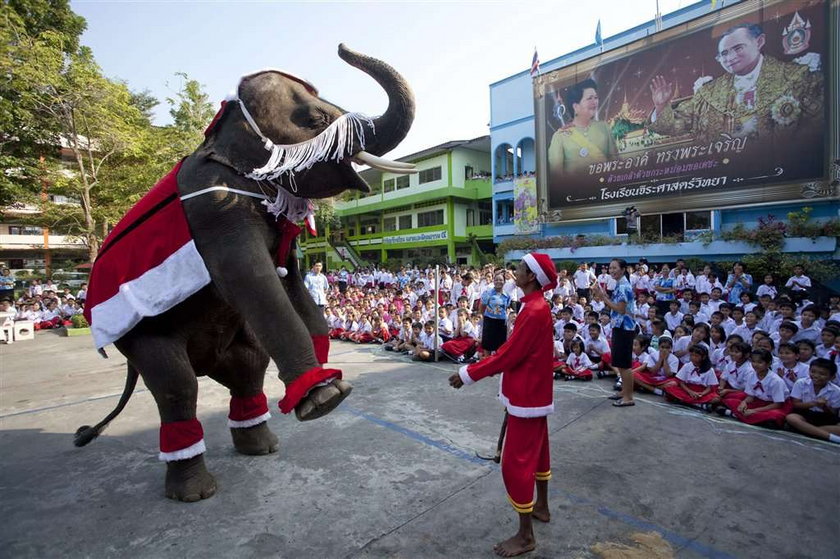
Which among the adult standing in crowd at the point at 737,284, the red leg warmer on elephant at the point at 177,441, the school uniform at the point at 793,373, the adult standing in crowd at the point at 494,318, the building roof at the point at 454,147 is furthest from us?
the building roof at the point at 454,147

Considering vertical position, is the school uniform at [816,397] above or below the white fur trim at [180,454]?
below

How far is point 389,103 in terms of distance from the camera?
8.04 feet

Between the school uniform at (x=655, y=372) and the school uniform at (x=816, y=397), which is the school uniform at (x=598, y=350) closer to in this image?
the school uniform at (x=655, y=372)

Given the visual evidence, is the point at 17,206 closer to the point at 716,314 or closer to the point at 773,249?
the point at 716,314

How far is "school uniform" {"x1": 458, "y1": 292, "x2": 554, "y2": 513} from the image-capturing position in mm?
2428

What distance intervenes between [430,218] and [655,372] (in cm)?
2409

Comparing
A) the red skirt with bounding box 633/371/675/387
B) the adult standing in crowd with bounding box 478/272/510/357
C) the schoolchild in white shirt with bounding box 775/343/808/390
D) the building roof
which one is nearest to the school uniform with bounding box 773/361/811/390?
the schoolchild in white shirt with bounding box 775/343/808/390

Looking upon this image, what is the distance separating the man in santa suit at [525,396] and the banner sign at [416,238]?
24846 millimetres

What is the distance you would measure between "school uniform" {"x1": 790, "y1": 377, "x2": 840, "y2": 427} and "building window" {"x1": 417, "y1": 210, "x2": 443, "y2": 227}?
24.3 m

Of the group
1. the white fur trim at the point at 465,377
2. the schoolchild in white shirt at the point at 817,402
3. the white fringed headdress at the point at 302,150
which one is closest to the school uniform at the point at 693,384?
the schoolchild in white shirt at the point at 817,402

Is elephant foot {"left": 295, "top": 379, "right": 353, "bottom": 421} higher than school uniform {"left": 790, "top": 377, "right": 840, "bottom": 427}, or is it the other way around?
elephant foot {"left": 295, "top": 379, "right": 353, "bottom": 421}

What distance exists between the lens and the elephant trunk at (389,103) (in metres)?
2.40

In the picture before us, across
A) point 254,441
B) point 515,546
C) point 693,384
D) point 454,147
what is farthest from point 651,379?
point 454,147

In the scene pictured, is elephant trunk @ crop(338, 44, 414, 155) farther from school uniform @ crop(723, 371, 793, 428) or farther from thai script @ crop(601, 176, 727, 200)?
thai script @ crop(601, 176, 727, 200)
